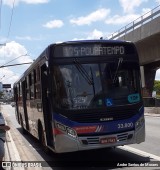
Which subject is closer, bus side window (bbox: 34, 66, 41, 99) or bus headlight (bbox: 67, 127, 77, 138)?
bus headlight (bbox: 67, 127, 77, 138)

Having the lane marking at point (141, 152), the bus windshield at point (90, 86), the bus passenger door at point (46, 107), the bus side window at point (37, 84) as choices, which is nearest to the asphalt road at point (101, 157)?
the lane marking at point (141, 152)

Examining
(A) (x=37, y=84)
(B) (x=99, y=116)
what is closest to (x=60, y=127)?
(B) (x=99, y=116)

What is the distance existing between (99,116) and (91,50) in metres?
1.71

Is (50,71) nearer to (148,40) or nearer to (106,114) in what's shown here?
(106,114)

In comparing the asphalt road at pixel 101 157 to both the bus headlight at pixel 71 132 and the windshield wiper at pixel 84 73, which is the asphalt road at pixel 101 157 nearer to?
the bus headlight at pixel 71 132

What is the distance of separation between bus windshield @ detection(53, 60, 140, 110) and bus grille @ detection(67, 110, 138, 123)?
0.59 ft

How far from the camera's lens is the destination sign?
10820mm

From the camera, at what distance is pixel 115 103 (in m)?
10.7

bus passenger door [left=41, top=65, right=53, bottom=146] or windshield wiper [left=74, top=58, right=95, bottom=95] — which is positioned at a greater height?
windshield wiper [left=74, top=58, right=95, bottom=95]

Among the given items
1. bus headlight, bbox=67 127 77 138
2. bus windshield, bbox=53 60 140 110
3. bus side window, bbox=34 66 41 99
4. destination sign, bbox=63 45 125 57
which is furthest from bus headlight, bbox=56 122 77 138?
bus side window, bbox=34 66 41 99

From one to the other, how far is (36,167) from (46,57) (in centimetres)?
279

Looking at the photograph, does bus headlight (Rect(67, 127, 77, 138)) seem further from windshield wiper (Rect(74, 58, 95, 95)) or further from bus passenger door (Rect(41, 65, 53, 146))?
windshield wiper (Rect(74, 58, 95, 95))

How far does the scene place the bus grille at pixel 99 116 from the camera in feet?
33.8

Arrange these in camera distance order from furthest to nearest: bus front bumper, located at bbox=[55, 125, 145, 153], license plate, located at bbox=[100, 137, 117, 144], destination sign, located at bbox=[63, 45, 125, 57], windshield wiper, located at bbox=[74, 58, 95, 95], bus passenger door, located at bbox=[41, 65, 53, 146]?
bus passenger door, located at bbox=[41, 65, 53, 146]
destination sign, located at bbox=[63, 45, 125, 57]
windshield wiper, located at bbox=[74, 58, 95, 95]
license plate, located at bbox=[100, 137, 117, 144]
bus front bumper, located at bbox=[55, 125, 145, 153]
